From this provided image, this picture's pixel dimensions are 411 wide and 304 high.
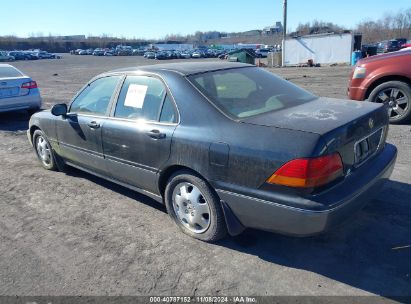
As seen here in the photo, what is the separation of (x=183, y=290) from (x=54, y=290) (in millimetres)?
1004

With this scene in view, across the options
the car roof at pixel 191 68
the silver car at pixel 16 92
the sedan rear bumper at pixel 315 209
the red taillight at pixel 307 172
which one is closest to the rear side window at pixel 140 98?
the car roof at pixel 191 68

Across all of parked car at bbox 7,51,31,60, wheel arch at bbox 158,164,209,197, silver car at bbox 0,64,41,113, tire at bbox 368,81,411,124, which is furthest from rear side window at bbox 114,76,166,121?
parked car at bbox 7,51,31,60

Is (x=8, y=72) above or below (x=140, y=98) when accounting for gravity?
above

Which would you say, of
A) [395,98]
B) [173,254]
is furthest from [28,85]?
[395,98]

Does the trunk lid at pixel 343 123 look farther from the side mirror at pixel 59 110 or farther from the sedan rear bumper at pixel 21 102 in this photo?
the sedan rear bumper at pixel 21 102

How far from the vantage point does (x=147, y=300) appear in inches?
107

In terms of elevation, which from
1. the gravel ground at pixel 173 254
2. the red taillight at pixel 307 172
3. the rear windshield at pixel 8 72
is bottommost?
the gravel ground at pixel 173 254

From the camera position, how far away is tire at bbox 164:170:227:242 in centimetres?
320

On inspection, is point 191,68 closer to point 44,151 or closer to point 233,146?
point 233,146

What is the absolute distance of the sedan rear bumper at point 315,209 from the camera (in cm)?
263

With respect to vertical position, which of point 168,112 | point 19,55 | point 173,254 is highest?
point 19,55

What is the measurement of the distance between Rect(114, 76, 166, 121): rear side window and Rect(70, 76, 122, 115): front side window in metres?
0.24

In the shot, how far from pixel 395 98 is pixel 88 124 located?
5.61 m

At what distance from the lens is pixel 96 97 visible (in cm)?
444
